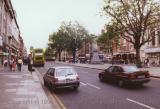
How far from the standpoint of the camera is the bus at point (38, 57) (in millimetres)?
59719

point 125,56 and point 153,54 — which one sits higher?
point 125,56

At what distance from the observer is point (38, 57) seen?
60.3m

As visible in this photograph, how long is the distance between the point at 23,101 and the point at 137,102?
189 inches

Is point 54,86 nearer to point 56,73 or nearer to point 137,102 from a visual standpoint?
point 56,73

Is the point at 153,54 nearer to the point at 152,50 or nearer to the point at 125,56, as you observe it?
the point at 152,50

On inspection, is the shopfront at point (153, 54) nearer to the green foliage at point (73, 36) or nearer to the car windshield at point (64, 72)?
the green foliage at point (73, 36)

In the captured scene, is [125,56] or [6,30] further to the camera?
[125,56]

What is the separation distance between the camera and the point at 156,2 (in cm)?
4434

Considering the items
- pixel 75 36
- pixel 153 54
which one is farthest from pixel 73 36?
pixel 153 54

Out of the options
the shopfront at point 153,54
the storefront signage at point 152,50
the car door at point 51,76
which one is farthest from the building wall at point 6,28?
the storefront signage at point 152,50

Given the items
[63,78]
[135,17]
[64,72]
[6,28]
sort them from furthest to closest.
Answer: [6,28], [135,17], [64,72], [63,78]

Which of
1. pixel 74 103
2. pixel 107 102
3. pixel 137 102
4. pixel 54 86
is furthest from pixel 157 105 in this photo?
pixel 54 86

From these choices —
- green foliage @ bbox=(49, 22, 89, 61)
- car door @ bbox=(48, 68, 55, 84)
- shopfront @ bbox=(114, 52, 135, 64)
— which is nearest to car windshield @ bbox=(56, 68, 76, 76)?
car door @ bbox=(48, 68, 55, 84)

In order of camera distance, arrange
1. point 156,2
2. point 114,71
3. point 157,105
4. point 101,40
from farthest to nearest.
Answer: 1. point 101,40
2. point 156,2
3. point 114,71
4. point 157,105
